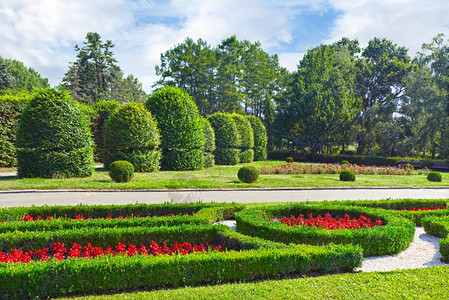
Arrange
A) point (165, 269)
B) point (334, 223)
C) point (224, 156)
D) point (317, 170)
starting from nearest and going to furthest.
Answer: point (165, 269) → point (334, 223) → point (317, 170) → point (224, 156)

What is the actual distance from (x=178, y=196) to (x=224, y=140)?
16.3 meters

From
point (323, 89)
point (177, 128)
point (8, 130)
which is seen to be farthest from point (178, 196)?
point (323, 89)

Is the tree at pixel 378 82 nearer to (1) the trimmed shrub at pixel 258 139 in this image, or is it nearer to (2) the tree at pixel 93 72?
(1) the trimmed shrub at pixel 258 139

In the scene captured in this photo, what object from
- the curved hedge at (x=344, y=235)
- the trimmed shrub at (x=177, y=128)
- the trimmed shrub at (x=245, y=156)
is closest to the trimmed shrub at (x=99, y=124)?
the trimmed shrub at (x=177, y=128)

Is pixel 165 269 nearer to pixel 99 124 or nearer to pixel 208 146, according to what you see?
pixel 208 146

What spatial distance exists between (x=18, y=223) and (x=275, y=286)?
509 cm

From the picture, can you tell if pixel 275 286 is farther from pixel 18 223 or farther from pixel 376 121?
pixel 376 121

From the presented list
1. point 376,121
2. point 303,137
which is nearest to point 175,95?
point 303,137

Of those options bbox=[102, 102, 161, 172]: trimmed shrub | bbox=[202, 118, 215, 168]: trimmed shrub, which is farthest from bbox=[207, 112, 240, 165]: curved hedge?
bbox=[102, 102, 161, 172]: trimmed shrub

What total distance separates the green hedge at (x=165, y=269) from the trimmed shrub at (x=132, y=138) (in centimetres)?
1359

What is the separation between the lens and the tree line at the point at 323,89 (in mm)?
36750

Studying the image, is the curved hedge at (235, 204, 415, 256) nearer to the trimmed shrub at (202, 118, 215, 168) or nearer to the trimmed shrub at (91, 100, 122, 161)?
the trimmed shrub at (202, 118, 215, 168)

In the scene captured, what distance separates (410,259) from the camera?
19.7ft

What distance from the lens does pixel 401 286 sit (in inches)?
173
